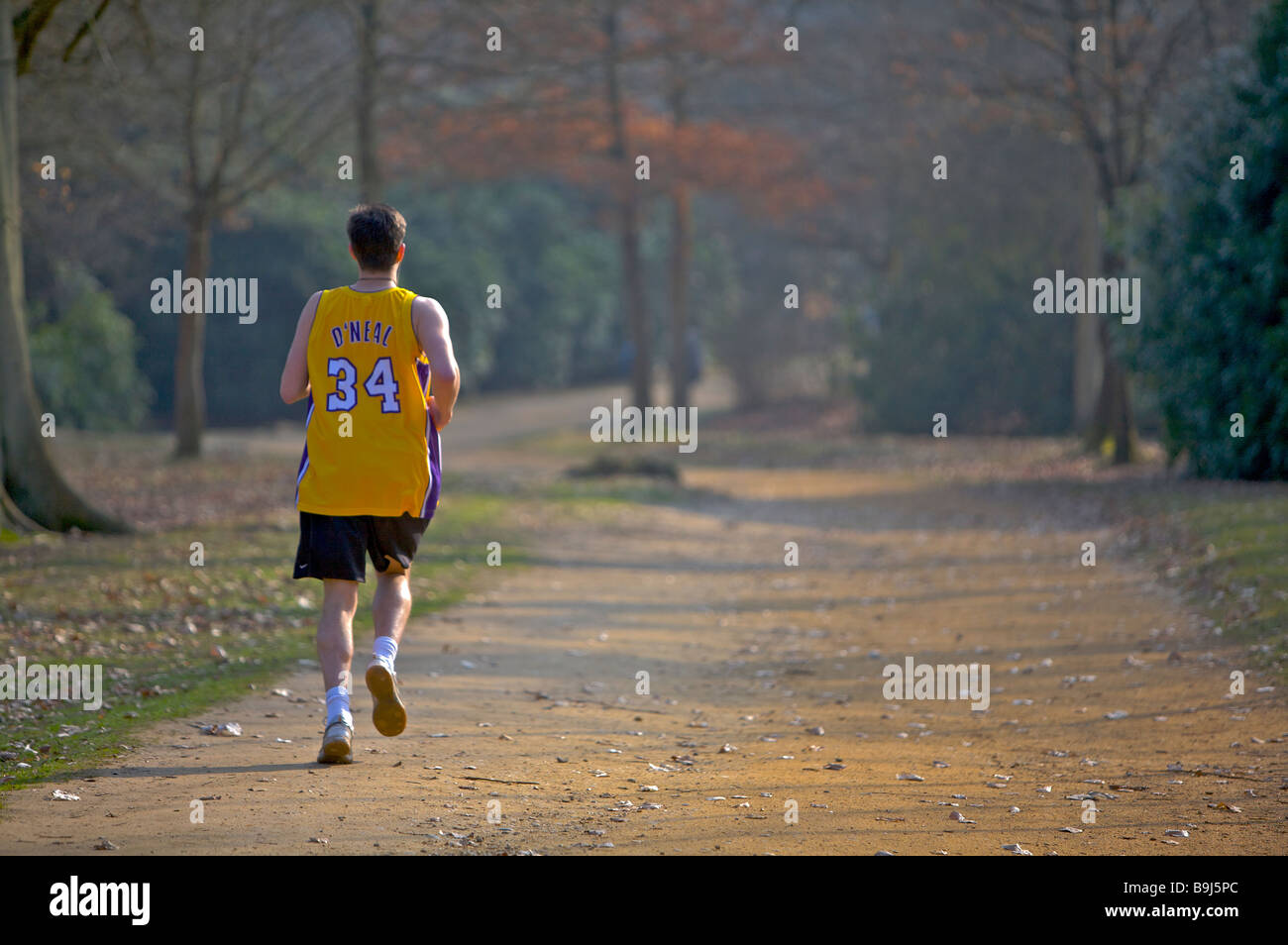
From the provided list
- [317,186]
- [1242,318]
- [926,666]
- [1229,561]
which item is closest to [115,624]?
[926,666]

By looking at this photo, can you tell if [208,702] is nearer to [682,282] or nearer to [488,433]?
[488,433]

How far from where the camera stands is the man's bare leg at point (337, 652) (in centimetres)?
616

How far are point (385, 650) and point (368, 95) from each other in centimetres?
1669

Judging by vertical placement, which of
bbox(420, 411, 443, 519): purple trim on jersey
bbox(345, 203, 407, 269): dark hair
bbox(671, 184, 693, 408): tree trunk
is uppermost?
bbox(671, 184, 693, 408): tree trunk

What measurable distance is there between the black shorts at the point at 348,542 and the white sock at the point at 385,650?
11.2 inches

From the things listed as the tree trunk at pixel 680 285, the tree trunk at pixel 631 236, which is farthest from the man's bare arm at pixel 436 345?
the tree trunk at pixel 680 285

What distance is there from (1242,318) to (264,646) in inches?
489

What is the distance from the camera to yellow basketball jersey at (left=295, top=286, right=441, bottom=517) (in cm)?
594

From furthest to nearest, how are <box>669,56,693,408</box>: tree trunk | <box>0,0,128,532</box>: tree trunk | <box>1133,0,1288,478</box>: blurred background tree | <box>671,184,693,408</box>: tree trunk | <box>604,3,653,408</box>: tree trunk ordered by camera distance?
<box>671,184,693,408</box>: tree trunk, <box>669,56,693,408</box>: tree trunk, <box>604,3,653,408</box>: tree trunk, <box>1133,0,1288,478</box>: blurred background tree, <box>0,0,128,532</box>: tree trunk

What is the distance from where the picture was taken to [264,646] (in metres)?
9.40

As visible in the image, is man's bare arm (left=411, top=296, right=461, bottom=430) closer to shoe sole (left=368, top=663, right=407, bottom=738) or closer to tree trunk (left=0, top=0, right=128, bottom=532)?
shoe sole (left=368, top=663, right=407, bottom=738)

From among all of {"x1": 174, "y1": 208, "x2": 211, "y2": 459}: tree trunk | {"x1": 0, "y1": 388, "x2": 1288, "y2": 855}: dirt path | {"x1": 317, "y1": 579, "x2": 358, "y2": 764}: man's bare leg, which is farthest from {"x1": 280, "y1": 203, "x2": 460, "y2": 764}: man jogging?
{"x1": 174, "y1": 208, "x2": 211, "y2": 459}: tree trunk

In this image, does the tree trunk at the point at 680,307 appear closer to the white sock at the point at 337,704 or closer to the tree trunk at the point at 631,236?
the tree trunk at the point at 631,236

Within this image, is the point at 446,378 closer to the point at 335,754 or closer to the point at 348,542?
the point at 348,542
